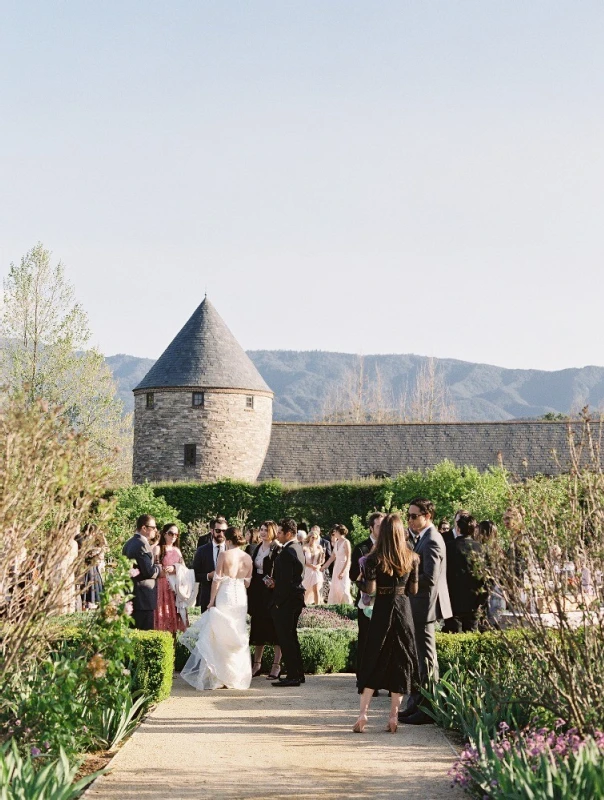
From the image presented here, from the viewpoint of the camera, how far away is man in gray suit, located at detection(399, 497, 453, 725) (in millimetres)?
8969

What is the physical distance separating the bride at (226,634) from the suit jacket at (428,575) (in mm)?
2774

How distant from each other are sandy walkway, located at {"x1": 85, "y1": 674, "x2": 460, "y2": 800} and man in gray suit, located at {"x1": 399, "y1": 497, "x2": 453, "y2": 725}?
309mm

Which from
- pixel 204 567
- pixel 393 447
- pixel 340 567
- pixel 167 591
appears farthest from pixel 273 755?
pixel 393 447

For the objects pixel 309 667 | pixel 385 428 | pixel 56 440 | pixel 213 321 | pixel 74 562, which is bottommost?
pixel 309 667

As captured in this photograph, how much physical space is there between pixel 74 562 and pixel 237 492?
28647 mm

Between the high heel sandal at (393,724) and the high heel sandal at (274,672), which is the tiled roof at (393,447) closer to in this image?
the high heel sandal at (274,672)

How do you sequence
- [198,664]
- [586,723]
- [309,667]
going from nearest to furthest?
1. [586,723]
2. [198,664]
3. [309,667]

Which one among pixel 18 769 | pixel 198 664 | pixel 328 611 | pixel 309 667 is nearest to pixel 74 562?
pixel 18 769

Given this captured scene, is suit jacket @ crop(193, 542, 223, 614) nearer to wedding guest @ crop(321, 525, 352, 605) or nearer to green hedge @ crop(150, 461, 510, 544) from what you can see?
wedding guest @ crop(321, 525, 352, 605)

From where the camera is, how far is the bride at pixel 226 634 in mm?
10938

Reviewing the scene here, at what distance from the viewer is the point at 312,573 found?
19.4 metres

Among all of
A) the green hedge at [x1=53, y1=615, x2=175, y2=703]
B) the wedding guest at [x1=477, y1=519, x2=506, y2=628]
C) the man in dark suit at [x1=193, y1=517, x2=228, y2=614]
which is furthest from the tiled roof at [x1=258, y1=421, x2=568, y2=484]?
the green hedge at [x1=53, y1=615, x2=175, y2=703]

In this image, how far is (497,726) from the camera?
25.5 feet

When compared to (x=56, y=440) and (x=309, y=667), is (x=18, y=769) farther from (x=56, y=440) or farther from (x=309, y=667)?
(x=309, y=667)
